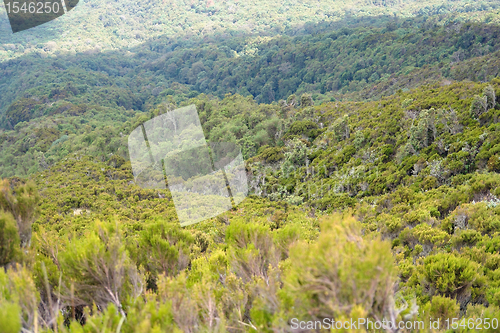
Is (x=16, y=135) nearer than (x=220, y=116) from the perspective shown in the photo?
No

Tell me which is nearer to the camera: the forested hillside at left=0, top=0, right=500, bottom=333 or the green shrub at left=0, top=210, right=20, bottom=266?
the forested hillside at left=0, top=0, right=500, bottom=333

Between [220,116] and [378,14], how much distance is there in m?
121

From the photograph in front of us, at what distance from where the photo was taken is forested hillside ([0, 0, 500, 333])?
3.71 meters

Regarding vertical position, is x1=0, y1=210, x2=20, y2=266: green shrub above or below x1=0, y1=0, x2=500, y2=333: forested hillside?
above

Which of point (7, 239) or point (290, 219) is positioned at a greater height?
point (7, 239)

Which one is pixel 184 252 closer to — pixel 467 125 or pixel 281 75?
pixel 467 125

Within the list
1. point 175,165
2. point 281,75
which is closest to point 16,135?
point 175,165

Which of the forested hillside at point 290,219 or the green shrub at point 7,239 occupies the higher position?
the green shrub at point 7,239

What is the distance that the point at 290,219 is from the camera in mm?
14852

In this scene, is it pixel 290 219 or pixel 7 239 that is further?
pixel 290 219

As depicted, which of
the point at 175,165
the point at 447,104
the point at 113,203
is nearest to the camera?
the point at 447,104

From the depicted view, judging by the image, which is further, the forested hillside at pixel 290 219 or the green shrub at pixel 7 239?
the green shrub at pixel 7 239

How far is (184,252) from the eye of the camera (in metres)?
7.12

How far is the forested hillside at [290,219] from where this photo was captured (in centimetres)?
371
